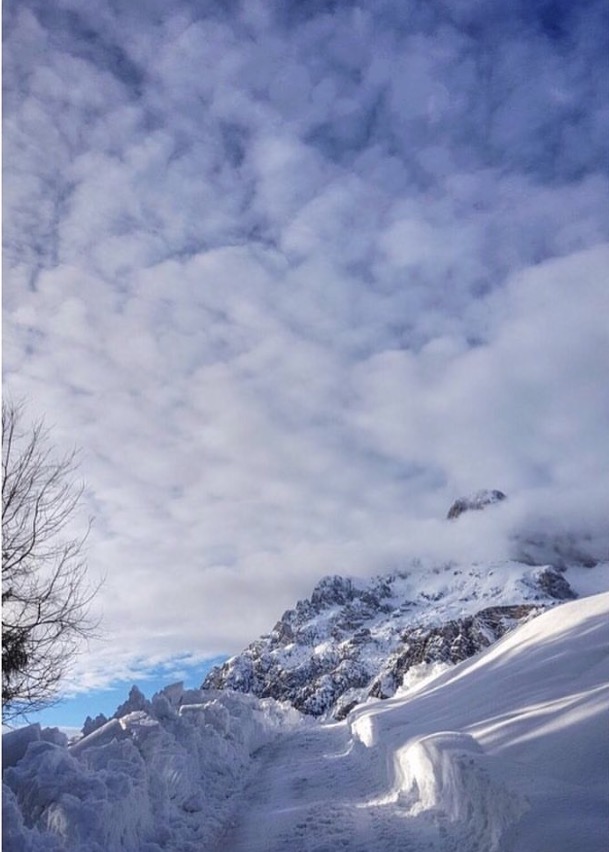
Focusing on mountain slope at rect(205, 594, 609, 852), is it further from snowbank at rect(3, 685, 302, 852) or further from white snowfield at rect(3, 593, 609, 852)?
snowbank at rect(3, 685, 302, 852)

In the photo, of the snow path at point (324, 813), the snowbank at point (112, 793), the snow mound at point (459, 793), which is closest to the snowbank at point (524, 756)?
the snow mound at point (459, 793)

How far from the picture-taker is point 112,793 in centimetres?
757

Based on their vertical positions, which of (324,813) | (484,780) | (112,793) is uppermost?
(112,793)

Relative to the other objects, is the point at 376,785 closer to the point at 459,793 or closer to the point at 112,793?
the point at 459,793

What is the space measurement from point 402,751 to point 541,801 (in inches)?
222

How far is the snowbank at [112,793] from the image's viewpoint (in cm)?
670

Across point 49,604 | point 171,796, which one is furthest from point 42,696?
point 171,796

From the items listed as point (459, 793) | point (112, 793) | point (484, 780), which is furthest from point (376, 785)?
point (112, 793)

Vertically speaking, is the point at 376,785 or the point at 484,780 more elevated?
the point at 484,780

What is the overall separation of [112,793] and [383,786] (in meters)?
5.37

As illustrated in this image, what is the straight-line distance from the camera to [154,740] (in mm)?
10867

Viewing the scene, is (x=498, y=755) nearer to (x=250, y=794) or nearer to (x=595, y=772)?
(x=595, y=772)

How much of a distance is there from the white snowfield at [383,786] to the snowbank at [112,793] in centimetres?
2

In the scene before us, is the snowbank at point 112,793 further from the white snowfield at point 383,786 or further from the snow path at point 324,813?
the snow path at point 324,813
